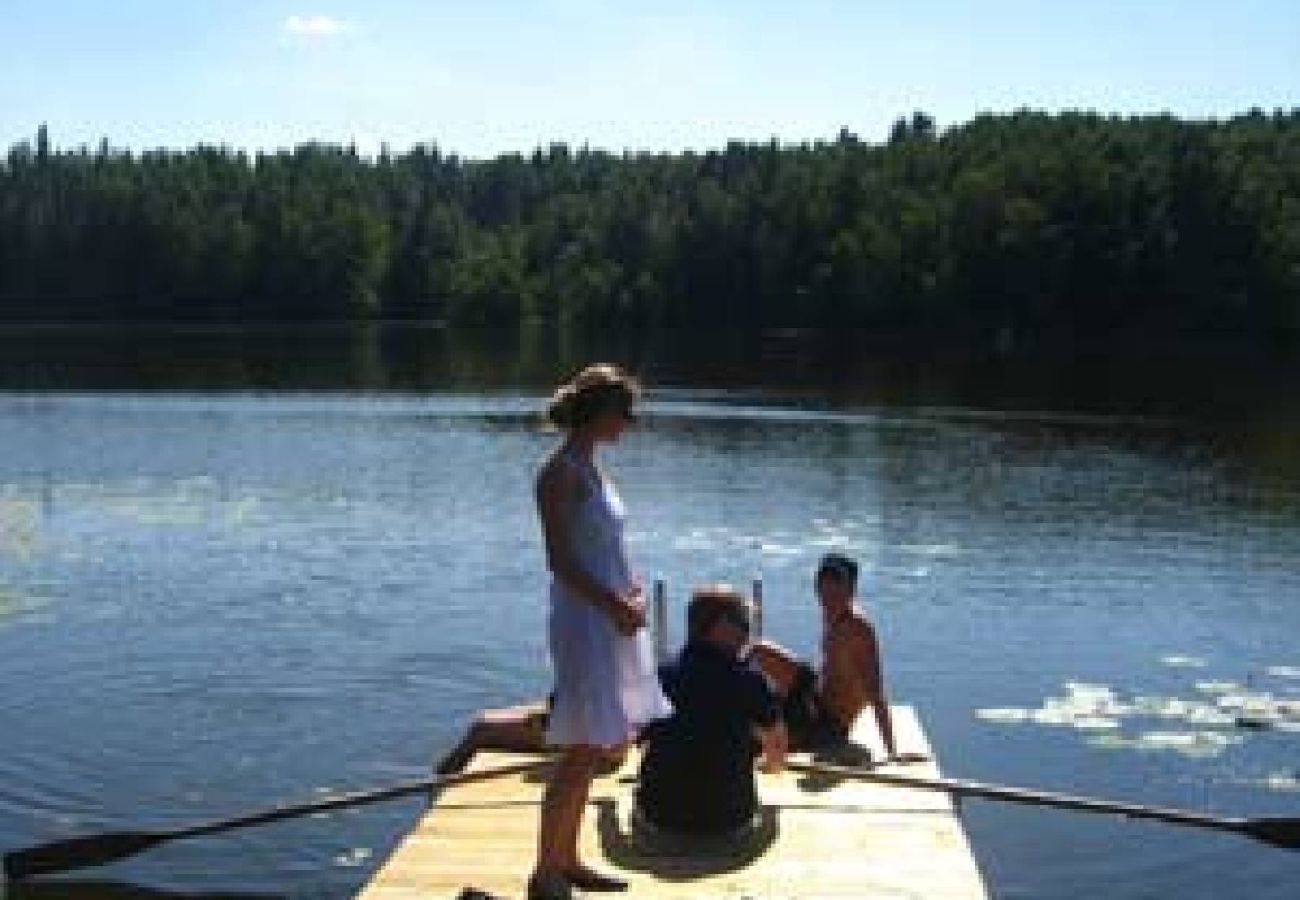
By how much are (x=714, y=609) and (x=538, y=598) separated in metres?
17.0

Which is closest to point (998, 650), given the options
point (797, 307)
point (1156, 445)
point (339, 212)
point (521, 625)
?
point (521, 625)

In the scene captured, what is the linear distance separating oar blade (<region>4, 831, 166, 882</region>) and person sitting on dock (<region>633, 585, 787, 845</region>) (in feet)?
13.0

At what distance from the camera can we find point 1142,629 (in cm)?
2652

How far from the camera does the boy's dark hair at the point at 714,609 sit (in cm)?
1118

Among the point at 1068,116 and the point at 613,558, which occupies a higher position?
the point at 1068,116

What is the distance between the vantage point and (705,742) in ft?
37.0

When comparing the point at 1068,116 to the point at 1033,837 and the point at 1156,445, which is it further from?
the point at 1033,837

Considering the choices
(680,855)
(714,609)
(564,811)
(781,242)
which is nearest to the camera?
(564,811)

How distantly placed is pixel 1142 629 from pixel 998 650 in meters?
2.80

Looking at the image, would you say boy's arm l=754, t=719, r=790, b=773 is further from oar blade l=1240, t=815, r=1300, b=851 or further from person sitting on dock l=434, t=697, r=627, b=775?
oar blade l=1240, t=815, r=1300, b=851

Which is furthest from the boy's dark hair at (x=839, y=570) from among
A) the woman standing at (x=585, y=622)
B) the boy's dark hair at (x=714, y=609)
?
the woman standing at (x=585, y=622)

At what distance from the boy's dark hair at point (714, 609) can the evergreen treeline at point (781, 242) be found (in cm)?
10355

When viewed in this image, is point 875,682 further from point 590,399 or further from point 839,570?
point 590,399

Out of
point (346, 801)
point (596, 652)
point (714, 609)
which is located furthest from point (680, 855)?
point (346, 801)
